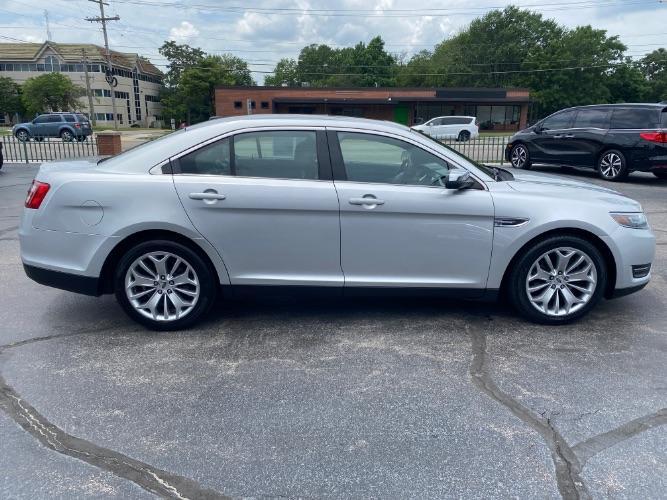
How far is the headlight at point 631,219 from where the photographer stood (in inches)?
161

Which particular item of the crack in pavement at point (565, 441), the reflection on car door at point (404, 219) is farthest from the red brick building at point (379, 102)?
the crack in pavement at point (565, 441)

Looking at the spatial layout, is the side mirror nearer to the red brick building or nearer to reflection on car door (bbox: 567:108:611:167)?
reflection on car door (bbox: 567:108:611:167)

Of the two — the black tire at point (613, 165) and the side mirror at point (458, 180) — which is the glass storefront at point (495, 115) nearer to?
the black tire at point (613, 165)

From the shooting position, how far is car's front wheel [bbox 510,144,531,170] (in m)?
14.0

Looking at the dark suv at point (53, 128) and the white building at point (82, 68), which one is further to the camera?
the white building at point (82, 68)

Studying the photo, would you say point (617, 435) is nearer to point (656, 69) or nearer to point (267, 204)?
point (267, 204)

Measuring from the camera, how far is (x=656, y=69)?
8400 centimetres

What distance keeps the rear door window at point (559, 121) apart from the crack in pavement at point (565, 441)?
11.4 meters

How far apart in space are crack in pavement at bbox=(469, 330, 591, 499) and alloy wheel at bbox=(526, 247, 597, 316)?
2.36ft

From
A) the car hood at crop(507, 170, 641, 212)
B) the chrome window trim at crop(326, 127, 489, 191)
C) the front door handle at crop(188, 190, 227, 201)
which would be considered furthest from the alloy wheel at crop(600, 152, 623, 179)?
the front door handle at crop(188, 190, 227, 201)

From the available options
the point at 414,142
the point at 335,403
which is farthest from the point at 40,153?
the point at 335,403

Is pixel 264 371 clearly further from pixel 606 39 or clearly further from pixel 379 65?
pixel 379 65

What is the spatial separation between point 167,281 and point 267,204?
99cm

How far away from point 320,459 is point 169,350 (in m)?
1.66
